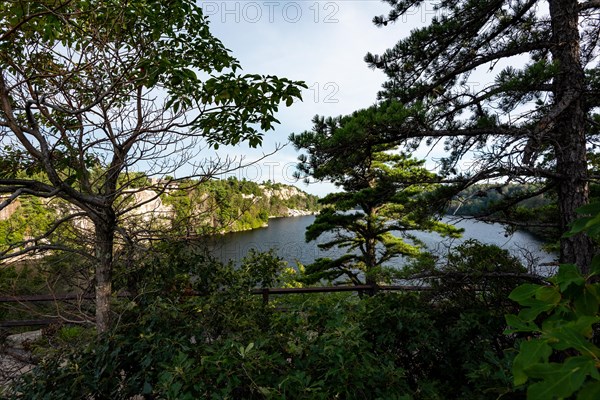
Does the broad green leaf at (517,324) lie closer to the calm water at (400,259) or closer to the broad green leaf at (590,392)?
the broad green leaf at (590,392)

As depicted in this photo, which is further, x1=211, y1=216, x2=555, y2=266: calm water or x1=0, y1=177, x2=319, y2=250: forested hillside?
x1=211, y1=216, x2=555, y2=266: calm water

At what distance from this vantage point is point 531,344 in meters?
0.63

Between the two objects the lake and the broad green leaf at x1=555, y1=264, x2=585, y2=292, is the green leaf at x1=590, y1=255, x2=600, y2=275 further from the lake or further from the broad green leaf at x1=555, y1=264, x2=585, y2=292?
the lake

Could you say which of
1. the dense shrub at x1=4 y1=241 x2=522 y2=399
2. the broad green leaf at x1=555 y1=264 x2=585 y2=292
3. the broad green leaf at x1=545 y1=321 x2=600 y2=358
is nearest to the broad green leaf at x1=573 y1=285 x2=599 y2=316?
the broad green leaf at x1=555 y1=264 x2=585 y2=292

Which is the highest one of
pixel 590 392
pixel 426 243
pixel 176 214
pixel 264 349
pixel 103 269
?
pixel 176 214

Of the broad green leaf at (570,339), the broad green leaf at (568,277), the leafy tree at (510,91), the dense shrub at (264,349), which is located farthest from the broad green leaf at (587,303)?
the leafy tree at (510,91)

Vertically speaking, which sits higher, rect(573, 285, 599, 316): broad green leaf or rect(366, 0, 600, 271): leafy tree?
rect(366, 0, 600, 271): leafy tree

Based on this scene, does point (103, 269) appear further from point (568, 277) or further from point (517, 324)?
point (568, 277)

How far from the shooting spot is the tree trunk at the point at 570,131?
3.23 metres

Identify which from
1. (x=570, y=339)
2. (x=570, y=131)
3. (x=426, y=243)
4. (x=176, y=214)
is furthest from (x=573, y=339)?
(x=426, y=243)

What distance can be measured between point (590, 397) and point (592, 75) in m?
4.72

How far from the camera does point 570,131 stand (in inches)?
133

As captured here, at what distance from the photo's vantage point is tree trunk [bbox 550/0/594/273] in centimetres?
323

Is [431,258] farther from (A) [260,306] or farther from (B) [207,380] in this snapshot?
(B) [207,380]
